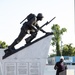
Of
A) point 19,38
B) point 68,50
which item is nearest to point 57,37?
point 68,50

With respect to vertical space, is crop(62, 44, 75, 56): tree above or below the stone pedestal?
above

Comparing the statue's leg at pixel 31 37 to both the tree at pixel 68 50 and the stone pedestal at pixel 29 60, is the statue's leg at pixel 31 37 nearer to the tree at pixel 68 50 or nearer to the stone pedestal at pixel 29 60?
the stone pedestal at pixel 29 60

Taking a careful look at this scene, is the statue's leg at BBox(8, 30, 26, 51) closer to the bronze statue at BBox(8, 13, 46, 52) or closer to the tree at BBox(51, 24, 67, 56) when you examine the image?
the bronze statue at BBox(8, 13, 46, 52)

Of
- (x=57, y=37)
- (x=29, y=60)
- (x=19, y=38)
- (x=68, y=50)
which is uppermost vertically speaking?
(x=57, y=37)

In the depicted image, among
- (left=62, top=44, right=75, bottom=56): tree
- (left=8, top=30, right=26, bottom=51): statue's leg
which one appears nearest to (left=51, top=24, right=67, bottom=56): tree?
(left=62, top=44, right=75, bottom=56): tree

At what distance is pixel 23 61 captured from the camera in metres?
12.3

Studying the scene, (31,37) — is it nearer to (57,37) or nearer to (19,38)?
(19,38)

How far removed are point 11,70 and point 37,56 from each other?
3.48ft

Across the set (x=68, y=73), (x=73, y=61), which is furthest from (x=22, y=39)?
(x=73, y=61)

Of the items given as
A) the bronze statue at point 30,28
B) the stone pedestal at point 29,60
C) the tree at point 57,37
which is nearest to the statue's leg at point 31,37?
the bronze statue at point 30,28

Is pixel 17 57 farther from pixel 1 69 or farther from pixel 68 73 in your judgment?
pixel 68 73

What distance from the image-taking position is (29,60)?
12.3 metres

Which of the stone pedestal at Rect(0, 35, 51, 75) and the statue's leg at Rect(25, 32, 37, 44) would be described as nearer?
the stone pedestal at Rect(0, 35, 51, 75)

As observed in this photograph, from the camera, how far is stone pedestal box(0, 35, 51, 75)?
1227 cm
